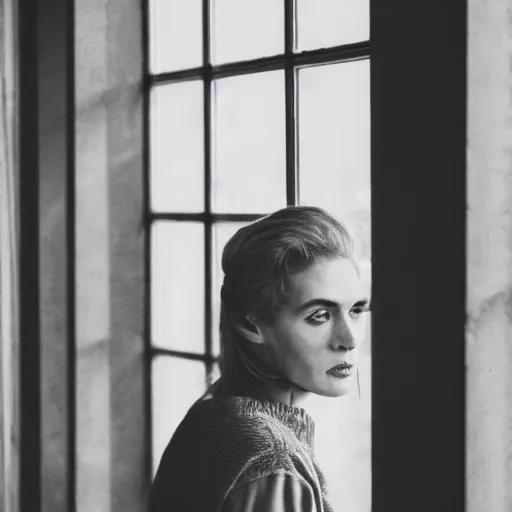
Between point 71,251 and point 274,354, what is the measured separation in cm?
86

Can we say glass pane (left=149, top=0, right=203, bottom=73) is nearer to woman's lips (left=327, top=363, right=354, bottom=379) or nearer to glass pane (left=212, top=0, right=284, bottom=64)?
glass pane (left=212, top=0, right=284, bottom=64)

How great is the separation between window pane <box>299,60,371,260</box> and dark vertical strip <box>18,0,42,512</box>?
67 centimetres

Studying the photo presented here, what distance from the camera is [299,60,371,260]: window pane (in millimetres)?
1575

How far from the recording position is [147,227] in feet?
6.82

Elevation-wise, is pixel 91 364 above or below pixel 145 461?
above

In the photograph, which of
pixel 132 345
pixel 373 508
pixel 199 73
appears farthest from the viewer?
pixel 132 345

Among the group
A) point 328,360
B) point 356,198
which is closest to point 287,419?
point 328,360

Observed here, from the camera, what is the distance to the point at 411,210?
1096 millimetres

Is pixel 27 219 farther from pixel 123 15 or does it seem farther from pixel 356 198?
pixel 356 198

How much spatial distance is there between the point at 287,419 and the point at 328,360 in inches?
4.3

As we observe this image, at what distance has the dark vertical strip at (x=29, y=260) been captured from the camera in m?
1.96

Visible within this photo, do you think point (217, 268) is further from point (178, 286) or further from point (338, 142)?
point (338, 142)

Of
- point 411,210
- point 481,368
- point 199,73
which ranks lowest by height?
point 481,368

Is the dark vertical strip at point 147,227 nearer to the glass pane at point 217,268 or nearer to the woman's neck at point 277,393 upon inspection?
the glass pane at point 217,268
